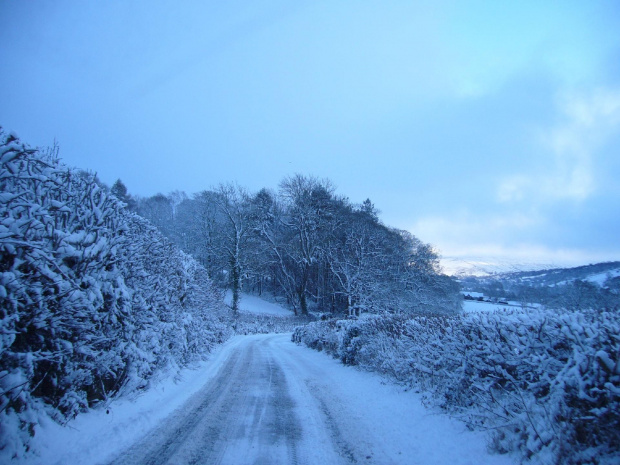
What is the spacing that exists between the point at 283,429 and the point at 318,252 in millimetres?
31227

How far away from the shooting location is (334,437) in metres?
4.56

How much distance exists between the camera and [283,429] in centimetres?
471

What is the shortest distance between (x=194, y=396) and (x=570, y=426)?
19.5 ft

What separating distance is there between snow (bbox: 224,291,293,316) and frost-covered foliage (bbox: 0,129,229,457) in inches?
1282

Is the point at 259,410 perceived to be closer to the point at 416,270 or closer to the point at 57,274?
the point at 57,274

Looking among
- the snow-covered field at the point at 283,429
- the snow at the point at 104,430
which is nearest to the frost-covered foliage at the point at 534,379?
the snow-covered field at the point at 283,429

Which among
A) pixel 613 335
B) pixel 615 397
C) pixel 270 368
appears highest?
pixel 613 335

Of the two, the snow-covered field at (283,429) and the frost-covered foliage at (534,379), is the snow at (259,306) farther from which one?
the frost-covered foliage at (534,379)

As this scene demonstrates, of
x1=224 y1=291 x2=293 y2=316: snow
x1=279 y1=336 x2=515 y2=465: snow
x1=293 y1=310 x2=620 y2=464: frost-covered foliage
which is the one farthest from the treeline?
x1=293 y1=310 x2=620 y2=464: frost-covered foliage

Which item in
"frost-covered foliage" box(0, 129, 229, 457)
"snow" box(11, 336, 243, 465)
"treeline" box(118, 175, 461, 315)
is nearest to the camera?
"frost-covered foliage" box(0, 129, 229, 457)

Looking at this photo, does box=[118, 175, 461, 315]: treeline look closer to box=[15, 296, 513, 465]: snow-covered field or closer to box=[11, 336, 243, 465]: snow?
box=[15, 296, 513, 465]: snow-covered field

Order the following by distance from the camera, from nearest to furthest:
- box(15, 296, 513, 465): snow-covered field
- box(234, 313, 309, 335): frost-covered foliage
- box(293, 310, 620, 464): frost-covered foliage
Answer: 1. box(293, 310, 620, 464): frost-covered foliage
2. box(15, 296, 513, 465): snow-covered field
3. box(234, 313, 309, 335): frost-covered foliage

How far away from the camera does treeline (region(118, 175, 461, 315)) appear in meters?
29.3

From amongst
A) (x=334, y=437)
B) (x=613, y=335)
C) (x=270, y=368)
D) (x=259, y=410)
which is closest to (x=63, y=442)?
(x=259, y=410)
